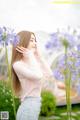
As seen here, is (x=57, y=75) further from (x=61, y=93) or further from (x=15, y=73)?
(x=61, y=93)

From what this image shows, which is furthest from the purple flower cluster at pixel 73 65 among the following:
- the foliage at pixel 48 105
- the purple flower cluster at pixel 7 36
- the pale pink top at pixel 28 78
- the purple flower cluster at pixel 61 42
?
the foliage at pixel 48 105

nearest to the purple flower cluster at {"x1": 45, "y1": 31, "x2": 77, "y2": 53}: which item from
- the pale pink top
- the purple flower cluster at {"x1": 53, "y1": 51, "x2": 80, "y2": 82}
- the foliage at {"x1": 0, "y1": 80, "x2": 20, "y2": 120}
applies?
the purple flower cluster at {"x1": 53, "y1": 51, "x2": 80, "y2": 82}

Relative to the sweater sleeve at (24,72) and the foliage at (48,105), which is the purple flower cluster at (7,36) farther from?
the foliage at (48,105)

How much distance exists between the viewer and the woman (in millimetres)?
3373

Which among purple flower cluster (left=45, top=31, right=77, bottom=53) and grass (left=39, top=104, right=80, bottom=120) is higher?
purple flower cluster (left=45, top=31, right=77, bottom=53)

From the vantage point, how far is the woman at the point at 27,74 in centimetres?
337

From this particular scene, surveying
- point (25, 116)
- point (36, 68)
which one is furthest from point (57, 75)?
point (25, 116)

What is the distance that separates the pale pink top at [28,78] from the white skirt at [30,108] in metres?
0.04

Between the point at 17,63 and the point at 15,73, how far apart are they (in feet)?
0.27

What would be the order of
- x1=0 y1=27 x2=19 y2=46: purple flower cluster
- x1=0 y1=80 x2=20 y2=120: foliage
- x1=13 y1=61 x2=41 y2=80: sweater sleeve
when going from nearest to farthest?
x1=0 y1=27 x2=19 y2=46: purple flower cluster < x1=13 y1=61 x2=41 y2=80: sweater sleeve < x1=0 y1=80 x2=20 y2=120: foliage

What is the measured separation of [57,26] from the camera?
13.0ft

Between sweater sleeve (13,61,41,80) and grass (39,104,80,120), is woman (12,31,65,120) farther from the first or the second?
grass (39,104,80,120)

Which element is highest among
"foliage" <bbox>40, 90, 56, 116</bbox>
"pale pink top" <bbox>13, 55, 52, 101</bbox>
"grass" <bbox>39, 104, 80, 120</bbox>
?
"pale pink top" <bbox>13, 55, 52, 101</bbox>

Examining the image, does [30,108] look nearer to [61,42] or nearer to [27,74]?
[27,74]
